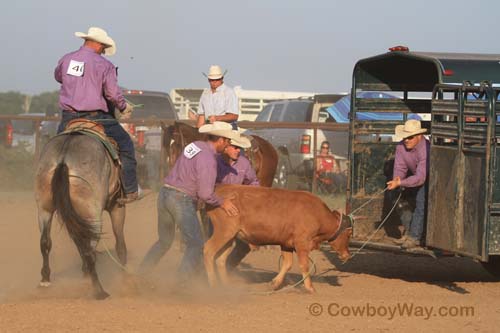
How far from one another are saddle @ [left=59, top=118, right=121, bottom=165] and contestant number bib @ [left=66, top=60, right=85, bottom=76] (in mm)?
468

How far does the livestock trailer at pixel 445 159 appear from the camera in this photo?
933 centimetres

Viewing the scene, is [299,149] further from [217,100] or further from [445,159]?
[445,159]

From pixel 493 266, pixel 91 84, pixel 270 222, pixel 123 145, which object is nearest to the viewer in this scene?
pixel 270 222

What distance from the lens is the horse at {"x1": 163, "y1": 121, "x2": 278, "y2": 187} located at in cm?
1230

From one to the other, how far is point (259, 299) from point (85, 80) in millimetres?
2849

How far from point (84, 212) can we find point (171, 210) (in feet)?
2.76

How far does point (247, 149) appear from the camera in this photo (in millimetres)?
12727

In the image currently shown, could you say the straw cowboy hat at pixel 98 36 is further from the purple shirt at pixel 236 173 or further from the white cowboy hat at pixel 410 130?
the white cowboy hat at pixel 410 130

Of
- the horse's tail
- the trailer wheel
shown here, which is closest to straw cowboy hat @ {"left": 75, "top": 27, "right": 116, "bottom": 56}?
the horse's tail

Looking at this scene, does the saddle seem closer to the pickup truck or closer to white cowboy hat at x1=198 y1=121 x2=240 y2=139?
white cowboy hat at x1=198 y1=121 x2=240 y2=139

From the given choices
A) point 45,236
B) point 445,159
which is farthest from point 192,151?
point 445,159

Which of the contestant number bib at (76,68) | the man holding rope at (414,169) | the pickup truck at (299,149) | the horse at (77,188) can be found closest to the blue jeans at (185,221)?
the horse at (77,188)

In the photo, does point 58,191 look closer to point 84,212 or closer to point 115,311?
point 84,212

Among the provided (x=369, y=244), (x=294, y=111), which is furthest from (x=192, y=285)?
(x=294, y=111)
